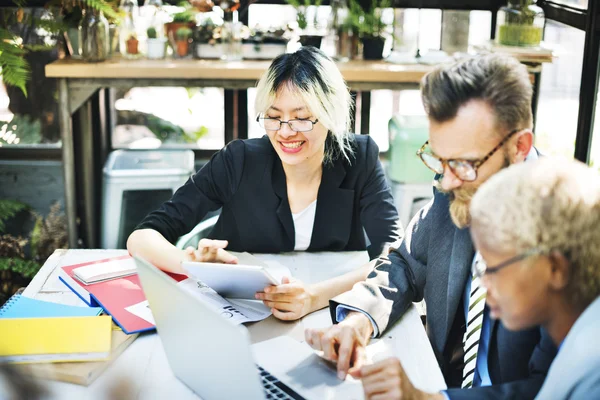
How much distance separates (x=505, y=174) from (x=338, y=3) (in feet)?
8.88

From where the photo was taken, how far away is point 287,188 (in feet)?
7.41

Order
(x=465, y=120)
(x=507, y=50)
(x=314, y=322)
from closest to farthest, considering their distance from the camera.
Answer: (x=465, y=120) < (x=314, y=322) < (x=507, y=50)

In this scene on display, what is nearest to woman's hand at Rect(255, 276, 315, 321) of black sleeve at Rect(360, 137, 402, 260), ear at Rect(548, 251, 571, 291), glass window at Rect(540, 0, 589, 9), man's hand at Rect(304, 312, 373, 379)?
man's hand at Rect(304, 312, 373, 379)

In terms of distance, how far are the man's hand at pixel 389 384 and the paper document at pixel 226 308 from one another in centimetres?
42

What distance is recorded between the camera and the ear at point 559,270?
3.28 ft

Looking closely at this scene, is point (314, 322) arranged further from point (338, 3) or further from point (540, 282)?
point (338, 3)

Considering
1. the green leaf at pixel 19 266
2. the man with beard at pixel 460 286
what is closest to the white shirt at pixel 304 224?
the man with beard at pixel 460 286

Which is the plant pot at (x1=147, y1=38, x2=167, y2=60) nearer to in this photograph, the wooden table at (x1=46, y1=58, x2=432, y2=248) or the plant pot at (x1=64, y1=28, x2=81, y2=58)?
the wooden table at (x1=46, y1=58, x2=432, y2=248)

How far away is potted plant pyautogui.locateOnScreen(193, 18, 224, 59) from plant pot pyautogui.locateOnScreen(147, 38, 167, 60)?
6.1 inches

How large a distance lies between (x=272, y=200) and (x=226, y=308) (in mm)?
634

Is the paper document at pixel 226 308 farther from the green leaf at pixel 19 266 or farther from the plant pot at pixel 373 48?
the plant pot at pixel 373 48

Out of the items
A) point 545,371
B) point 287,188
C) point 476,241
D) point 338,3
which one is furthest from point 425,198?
point 476,241

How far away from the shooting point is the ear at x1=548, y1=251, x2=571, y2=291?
1001 millimetres

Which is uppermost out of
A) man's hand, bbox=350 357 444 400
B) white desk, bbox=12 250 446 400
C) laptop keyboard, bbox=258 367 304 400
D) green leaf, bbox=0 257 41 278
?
man's hand, bbox=350 357 444 400
